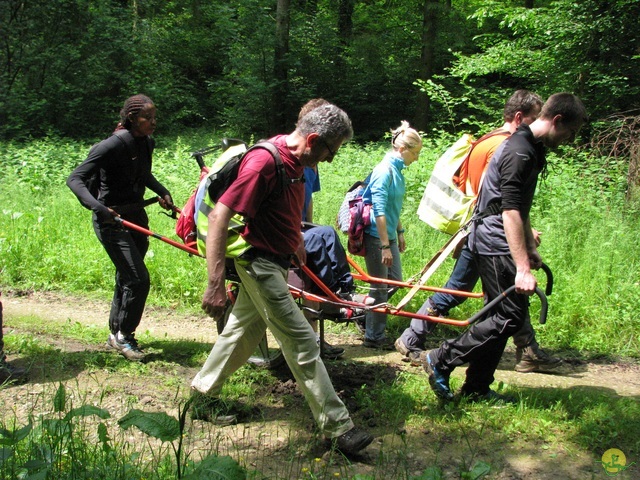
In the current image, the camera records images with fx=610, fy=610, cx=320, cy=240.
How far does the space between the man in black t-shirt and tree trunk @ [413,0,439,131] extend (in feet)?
49.7

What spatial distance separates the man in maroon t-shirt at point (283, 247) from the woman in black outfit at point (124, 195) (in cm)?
157

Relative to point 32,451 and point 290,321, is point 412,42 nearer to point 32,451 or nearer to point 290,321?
point 290,321

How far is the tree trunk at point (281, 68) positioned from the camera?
18078mm

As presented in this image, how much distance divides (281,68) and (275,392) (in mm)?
15490

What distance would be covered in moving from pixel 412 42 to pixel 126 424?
2032 cm

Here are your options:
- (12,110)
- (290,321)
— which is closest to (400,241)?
(290,321)

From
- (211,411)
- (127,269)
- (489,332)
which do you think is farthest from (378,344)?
(127,269)

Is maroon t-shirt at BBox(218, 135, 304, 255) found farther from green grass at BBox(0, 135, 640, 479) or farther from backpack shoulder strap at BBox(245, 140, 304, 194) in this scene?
green grass at BBox(0, 135, 640, 479)

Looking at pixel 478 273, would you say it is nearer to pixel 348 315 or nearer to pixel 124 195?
pixel 348 315

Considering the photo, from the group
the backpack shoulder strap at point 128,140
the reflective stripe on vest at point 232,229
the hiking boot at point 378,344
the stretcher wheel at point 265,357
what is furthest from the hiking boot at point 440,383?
the backpack shoulder strap at point 128,140

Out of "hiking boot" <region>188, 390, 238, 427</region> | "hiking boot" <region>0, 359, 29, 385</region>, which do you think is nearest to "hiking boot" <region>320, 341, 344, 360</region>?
"hiking boot" <region>188, 390, 238, 427</region>

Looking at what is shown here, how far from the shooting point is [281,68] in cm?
1872

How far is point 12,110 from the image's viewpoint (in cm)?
1703

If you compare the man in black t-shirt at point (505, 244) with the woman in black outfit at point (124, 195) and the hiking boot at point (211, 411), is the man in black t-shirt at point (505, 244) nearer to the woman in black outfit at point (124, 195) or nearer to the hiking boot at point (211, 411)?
the hiking boot at point (211, 411)
